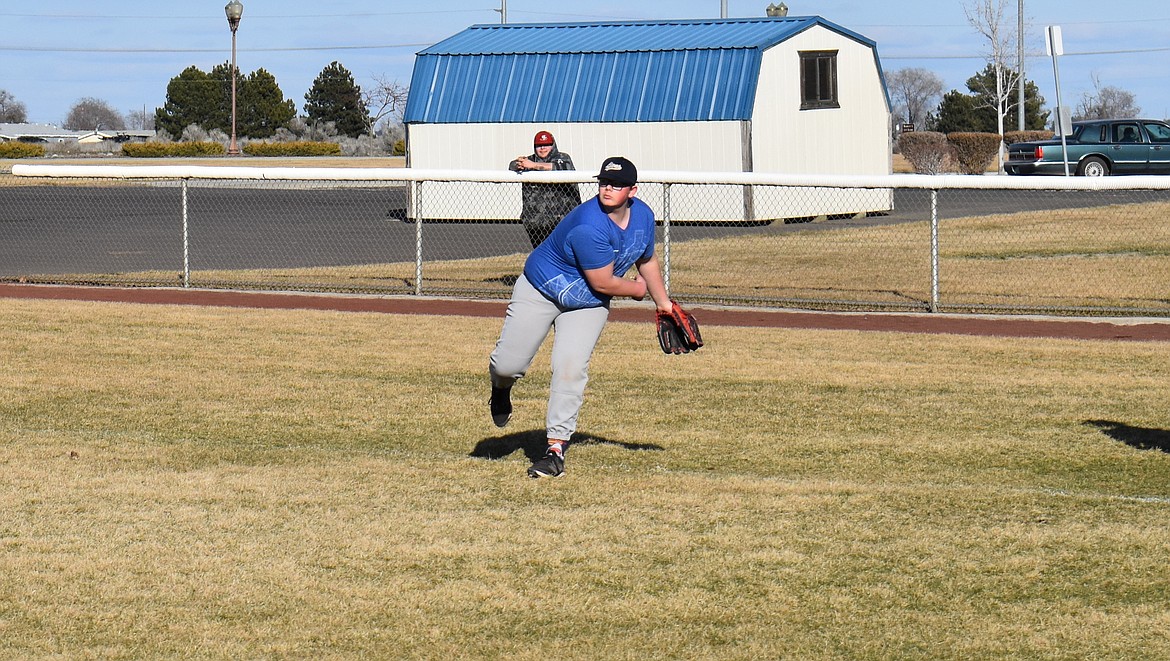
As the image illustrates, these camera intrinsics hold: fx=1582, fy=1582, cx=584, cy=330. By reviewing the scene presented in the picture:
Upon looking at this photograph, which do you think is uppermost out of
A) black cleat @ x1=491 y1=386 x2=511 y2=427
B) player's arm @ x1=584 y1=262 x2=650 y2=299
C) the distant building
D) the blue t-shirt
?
the distant building

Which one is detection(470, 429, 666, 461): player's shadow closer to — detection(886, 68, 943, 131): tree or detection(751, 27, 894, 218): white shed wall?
detection(751, 27, 894, 218): white shed wall

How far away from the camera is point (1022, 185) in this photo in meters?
14.7

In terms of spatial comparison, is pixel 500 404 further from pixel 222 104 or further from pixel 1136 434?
pixel 222 104

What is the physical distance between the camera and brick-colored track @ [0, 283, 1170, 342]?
13.6 m

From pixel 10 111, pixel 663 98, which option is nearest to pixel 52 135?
pixel 10 111

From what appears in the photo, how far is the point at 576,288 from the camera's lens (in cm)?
769

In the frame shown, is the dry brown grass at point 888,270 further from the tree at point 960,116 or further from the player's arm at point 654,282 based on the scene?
the tree at point 960,116

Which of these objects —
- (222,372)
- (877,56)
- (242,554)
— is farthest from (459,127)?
Result: (242,554)

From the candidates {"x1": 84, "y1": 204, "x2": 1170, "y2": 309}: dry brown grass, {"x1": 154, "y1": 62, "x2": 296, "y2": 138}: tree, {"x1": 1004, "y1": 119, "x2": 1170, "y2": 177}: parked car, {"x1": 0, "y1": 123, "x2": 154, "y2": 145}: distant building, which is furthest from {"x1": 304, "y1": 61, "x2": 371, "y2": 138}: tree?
{"x1": 84, "y1": 204, "x2": 1170, "y2": 309}: dry brown grass

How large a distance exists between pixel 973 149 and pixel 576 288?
139 ft

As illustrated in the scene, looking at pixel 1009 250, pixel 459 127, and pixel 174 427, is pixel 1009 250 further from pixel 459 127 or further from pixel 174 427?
pixel 174 427

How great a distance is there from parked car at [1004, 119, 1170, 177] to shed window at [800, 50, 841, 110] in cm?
1017

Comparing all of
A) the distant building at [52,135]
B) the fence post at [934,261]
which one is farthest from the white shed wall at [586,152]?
the distant building at [52,135]

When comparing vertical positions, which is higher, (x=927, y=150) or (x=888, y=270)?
(x=927, y=150)
